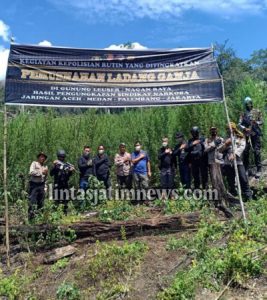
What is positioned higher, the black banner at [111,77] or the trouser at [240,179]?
the black banner at [111,77]

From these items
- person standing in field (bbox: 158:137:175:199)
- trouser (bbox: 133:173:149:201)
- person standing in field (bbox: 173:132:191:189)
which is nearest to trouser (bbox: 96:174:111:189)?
trouser (bbox: 133:173:149:201)

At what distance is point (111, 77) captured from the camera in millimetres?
7660

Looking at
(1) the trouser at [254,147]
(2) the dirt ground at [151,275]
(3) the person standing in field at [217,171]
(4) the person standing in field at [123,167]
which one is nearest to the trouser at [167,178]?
(4) the person standing in field at [123,167]

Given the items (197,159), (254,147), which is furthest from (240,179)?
(254,147)

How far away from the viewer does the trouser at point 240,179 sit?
845 centimetres

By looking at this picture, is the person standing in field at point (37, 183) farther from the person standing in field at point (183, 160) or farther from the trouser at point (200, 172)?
the trouser at point (200, 172)

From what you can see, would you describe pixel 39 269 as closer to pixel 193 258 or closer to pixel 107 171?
pixel 193 258

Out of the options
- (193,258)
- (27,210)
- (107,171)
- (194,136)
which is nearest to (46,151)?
(107,171)

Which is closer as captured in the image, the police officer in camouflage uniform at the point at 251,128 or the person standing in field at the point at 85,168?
the police officer in camouflage uniform at the point at 251,128

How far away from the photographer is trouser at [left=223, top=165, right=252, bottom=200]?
27.7 feet

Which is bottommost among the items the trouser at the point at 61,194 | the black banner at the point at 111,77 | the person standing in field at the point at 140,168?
the trouser at the point at 61,194

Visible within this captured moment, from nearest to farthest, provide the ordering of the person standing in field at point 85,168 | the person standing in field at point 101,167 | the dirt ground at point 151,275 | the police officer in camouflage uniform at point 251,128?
1. the dirt ground at point 151,275
2. the police officer in camouflage uniform at point 251,128
3. the person standing in field at point 85,168
4. the person standing in field at point 101,167

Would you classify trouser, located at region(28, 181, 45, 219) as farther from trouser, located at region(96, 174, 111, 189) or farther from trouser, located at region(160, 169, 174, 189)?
trouser, located at region(160, 169, 174, 189)

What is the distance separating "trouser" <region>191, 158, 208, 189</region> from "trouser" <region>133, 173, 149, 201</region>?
48.4 inches
